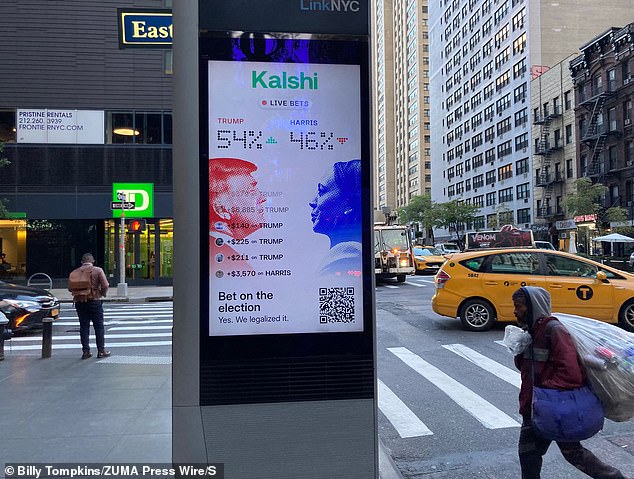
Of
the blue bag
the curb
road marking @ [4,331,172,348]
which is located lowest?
road marking @ [4,331,172,348]

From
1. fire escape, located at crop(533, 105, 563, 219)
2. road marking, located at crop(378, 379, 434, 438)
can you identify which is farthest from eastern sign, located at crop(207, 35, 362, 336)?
fire escape, located at crop(533, 105, 563, 219)

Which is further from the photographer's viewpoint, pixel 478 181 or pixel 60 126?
pixel 478 181

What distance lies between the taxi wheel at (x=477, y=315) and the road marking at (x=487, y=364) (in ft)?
4.40

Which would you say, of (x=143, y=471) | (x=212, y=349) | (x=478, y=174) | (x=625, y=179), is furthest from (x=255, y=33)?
(x=478, y=174)

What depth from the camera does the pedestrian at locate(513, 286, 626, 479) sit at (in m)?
3.20

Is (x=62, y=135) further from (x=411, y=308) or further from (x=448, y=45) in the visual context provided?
(x=448, y=45)

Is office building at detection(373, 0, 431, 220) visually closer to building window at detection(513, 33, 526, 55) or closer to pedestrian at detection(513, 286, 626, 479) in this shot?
building window at detection(513, 33, 526, 55)

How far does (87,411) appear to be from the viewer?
18.3 feet

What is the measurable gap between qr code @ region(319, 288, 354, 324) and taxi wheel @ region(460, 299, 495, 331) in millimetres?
Answer: 8002

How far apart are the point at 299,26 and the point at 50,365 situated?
23.8 feet

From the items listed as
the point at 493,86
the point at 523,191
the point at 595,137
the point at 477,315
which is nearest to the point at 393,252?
the point at 477,315

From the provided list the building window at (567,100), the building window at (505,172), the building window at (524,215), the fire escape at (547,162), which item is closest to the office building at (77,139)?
the building window at (567,100)

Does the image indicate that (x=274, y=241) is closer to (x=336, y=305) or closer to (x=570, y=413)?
(x=336, y=305)

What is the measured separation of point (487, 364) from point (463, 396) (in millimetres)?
1814
